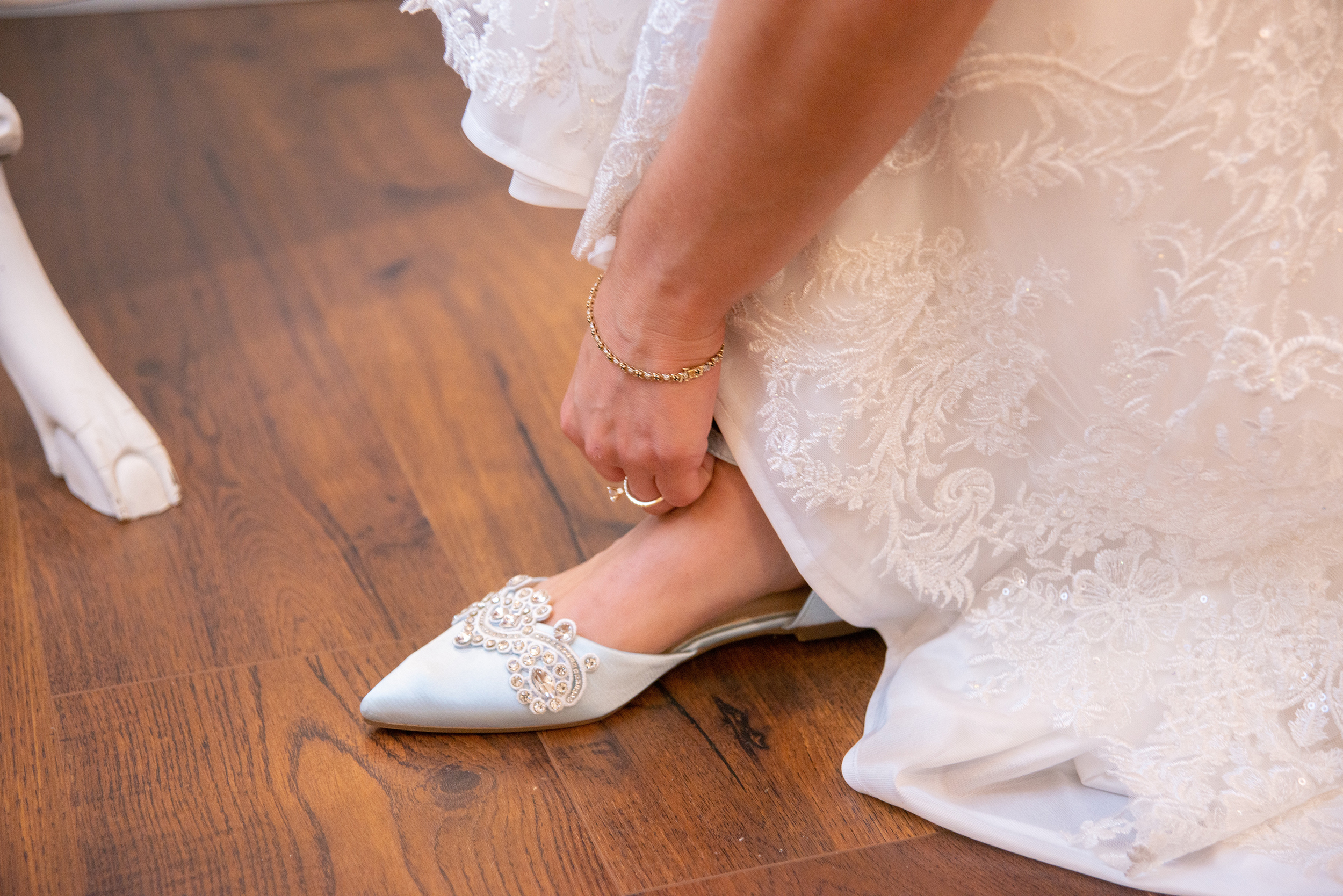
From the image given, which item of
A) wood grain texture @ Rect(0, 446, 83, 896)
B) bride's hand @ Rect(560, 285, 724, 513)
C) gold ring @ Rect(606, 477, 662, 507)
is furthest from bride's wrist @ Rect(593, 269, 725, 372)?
wood grain texture @ Rect(0, 446, 83, 896)

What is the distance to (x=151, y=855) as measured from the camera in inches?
25.2

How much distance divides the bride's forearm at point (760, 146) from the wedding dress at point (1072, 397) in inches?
1.6

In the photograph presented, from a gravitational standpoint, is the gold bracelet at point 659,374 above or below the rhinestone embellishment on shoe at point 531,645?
above

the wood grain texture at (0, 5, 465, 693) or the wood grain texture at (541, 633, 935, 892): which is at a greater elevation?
the wood grain texture at (541, 633, 935, 892)

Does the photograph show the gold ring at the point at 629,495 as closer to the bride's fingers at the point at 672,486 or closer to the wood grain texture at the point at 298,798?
the bride's fingers at the point at 672,486

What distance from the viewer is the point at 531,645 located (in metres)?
0.73

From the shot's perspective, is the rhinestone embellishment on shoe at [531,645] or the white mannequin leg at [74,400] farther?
the white mannequin leg at [74,400]

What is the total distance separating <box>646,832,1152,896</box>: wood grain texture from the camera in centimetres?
64

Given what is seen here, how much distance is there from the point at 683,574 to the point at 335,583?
11.1 inches

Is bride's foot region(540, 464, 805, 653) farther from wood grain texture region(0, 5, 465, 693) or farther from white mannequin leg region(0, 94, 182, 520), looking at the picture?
white mannequin leg region(0, 94, 182, 520)

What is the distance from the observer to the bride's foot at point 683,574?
74cm

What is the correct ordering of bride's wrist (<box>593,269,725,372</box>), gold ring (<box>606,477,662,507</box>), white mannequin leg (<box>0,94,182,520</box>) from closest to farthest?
bride's wrist (<box>593,269,725,372</box>) < gold ring (<box>606,477,662,507</box>) < white mannequin leg (<box>0,94,182,520</box>)

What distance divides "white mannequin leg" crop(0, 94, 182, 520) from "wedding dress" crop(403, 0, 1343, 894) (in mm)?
430

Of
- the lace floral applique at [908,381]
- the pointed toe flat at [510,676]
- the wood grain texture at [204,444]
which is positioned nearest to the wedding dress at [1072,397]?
the lace floral applique at [908,381]
